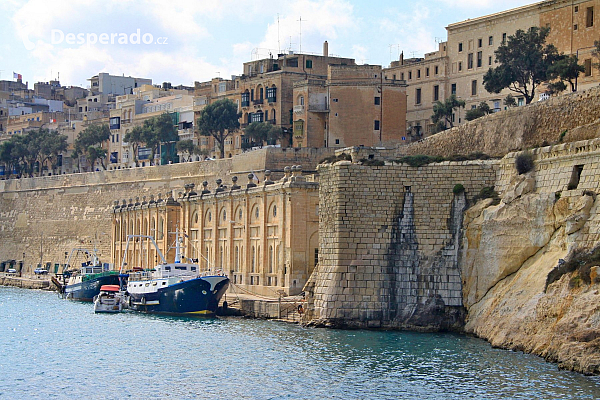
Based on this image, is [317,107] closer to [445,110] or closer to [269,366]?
[445,110]

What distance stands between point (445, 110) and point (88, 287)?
20.7 meters

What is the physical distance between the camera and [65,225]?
72562mm

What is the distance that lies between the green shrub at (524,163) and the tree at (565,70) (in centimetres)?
1675

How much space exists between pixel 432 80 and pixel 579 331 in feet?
126

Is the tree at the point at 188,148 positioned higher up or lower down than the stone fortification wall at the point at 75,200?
higher up

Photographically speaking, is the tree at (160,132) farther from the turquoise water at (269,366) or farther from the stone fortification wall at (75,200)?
the turquoise water at (269,366)

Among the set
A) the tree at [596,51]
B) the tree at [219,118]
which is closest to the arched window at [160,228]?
the tree at [219,118]

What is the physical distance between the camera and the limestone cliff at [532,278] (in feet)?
79.9

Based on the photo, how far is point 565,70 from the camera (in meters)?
45.8

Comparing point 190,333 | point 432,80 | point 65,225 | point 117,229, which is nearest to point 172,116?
point 65,225

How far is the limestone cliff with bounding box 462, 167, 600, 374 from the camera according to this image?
24.4 meters

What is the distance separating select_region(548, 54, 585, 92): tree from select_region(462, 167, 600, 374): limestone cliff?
17.1 meters

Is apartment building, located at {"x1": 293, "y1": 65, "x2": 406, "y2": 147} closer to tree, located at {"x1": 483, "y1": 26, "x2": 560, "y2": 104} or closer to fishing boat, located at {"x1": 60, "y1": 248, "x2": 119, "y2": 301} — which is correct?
tree, located at {"x1": 483, "y1": 26, "x2": 560, "y2": 104}

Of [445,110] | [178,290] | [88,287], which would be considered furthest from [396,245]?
[445,110]
